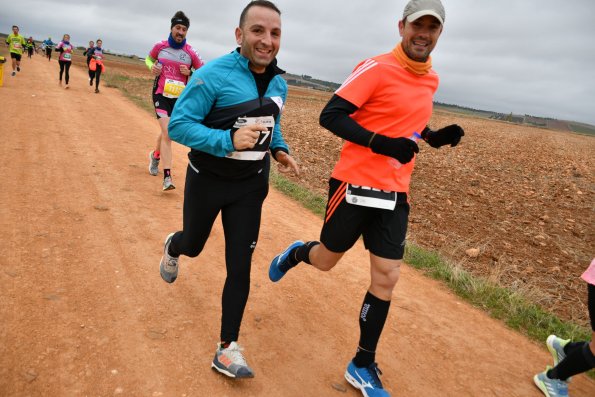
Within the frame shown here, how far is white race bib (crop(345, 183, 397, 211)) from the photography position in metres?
2.80

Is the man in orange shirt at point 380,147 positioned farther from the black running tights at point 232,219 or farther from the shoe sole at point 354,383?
the black running tights at point 232,219

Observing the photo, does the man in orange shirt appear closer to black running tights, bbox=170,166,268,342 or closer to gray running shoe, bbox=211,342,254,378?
black running tights, bbox=170,166,268,342

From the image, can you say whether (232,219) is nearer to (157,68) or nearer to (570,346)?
(570,346)

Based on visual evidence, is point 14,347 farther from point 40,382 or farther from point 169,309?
point 169,309

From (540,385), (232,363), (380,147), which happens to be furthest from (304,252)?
(540,385)

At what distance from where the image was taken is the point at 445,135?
10.00ft

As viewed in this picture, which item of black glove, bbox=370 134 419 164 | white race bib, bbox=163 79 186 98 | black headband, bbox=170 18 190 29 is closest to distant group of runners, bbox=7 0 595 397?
black glove, bbox=370 134 419 164

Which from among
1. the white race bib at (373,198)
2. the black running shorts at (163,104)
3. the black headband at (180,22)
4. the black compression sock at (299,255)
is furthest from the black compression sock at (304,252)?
the black headband at (180,22)

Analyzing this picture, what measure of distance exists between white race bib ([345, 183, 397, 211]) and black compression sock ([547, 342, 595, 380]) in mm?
1765

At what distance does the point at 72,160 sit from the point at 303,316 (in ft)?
18.0

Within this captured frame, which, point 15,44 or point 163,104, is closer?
point 163,104

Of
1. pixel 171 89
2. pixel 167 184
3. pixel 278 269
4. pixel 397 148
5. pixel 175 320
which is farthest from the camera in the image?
pixel 167 184

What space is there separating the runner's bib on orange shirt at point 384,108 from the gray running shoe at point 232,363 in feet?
4.51

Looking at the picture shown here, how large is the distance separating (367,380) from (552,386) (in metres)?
1.54
